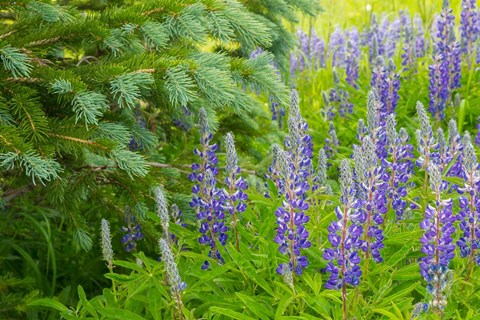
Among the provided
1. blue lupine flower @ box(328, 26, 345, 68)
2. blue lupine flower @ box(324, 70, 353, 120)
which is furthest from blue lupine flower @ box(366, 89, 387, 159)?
blue lupine flower @ box(328, 26, 345, 68)

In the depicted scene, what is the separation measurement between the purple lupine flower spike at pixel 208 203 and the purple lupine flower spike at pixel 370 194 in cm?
58

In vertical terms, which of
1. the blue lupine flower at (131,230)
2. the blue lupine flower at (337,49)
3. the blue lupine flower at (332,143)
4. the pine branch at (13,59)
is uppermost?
the pine branch at (13,59)

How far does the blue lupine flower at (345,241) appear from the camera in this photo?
229cm

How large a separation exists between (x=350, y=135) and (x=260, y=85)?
88.1 inches

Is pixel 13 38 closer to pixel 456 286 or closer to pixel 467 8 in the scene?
pixel 456 286

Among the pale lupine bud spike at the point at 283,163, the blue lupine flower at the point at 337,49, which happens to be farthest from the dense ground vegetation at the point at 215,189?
the blue lupine flower at the point at 337,49

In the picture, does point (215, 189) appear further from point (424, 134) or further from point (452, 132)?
point (452, 132)

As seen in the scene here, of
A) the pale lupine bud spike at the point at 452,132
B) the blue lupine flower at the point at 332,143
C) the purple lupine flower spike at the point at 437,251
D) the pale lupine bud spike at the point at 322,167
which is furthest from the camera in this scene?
the blue lupine flower at the point at 332,143

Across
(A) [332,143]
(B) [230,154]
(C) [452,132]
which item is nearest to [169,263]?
(B) [230,154]

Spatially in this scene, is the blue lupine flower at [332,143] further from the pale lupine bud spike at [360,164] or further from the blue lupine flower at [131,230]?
the pale lupine bud spike at [360,164]

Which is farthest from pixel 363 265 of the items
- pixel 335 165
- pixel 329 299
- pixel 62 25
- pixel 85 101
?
pixel 335 165

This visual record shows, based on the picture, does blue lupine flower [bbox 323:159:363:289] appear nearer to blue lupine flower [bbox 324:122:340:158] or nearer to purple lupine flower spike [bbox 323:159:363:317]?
purple lupine flower spike [bbox 323:159:363:317]

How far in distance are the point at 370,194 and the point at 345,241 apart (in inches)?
10.3

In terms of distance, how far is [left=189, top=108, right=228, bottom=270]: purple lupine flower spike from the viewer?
2880 millimetres
